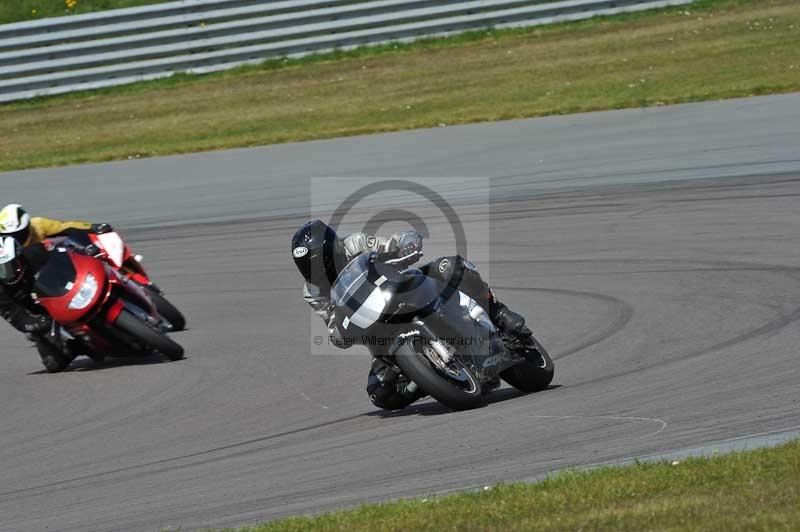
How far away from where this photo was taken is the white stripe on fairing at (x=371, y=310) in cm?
763

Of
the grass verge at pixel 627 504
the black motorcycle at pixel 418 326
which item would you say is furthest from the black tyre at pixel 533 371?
the grass verge at pixel 627 504

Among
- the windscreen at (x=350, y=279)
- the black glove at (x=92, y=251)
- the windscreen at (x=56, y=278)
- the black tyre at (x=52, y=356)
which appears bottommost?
the black tyre at (x=52, y=356)

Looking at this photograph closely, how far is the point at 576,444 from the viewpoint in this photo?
6.76 meters

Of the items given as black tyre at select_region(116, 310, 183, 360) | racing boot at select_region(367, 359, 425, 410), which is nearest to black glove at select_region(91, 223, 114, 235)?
black tyre at select_region(116, 310, 183, 360)

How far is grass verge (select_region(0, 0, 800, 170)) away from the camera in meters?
20.8

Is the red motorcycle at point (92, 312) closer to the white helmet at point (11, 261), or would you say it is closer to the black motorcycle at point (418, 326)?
the white helmet at point (11, 261)

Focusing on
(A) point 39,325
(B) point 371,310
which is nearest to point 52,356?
(A) point 39,325

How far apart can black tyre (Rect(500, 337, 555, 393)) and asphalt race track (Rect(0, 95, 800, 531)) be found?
117mm

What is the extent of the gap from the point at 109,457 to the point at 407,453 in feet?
6.27

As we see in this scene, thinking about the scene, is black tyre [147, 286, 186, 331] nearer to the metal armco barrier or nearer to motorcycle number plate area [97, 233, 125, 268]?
motorcycle number plate area [97, 233, 125, 268]

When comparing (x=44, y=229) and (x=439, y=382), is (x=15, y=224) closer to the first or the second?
(x=44, y=229)

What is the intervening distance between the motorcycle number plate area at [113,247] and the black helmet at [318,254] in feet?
11.9

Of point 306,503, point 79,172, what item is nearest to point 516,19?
point 79,172

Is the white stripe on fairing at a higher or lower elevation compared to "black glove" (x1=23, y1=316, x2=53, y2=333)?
higher
